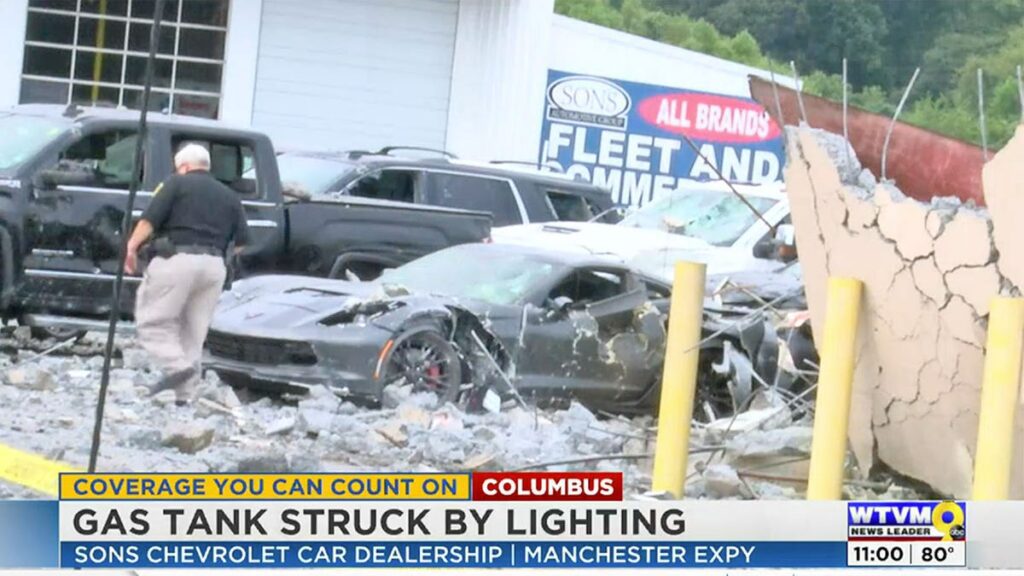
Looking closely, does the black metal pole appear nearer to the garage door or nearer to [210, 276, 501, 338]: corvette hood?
the garage door

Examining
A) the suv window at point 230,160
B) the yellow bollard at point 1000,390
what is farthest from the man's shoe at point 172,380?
the yellow bollard at point 1000,390

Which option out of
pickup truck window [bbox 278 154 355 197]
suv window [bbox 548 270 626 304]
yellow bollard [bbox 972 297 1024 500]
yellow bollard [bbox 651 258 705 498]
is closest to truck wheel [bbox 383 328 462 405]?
suv window [bbox 548 270 626 304]

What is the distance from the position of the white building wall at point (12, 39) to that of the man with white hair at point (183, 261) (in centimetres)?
57

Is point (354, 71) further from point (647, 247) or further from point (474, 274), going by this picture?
point (647, 247)

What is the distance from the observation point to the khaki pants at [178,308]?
765 centimetres

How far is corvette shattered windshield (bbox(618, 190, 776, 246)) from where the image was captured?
8102 millimetres

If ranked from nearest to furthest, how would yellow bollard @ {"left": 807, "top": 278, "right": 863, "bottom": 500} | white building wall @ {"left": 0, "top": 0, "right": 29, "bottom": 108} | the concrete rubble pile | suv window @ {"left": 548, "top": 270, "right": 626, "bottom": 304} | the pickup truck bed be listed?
white building wall @ {"left": 0, "top": 0, "right": 29, "bottom": 108}, yellow bollard @ {"left": 807, "top": 278, "right": 863, "bottom": 500}, the concrete rubble pile, the pickup truck bed, suv window @ {"left": 548, "top": 270, "right": 626, "bottom": 304}

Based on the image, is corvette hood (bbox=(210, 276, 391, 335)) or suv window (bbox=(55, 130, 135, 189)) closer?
suv window (bbox=(55, 130, 135, 189))

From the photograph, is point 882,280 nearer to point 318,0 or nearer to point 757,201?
point 757,201

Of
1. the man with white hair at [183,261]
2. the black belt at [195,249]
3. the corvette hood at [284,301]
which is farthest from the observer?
the corvette hood at [284,301]

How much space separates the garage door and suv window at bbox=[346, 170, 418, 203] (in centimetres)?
29

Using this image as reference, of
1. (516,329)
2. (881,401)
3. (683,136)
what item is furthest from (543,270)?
(881,401)

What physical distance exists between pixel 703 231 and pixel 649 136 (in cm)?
39

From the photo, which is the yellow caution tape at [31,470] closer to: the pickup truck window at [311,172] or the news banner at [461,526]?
the news banner at [461,526]
